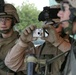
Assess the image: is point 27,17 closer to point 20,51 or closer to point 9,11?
point 9,11

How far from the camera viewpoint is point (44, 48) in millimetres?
2809

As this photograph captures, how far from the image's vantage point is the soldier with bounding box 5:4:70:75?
8.36 feet

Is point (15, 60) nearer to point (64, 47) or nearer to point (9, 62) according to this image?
point (9, 62)

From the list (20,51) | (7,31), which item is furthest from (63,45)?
(7,31)

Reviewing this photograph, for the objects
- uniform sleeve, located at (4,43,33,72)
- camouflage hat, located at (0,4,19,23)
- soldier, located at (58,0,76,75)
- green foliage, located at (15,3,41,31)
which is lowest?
green foliage, located at (15,3,41,31)

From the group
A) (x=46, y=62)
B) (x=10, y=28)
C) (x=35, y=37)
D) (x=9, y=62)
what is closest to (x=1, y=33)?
(x=10, y=28)

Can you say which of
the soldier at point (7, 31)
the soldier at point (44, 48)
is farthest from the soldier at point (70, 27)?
the soldier at point (7, 31)

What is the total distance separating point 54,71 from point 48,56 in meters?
0.16

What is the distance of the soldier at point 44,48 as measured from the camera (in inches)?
100

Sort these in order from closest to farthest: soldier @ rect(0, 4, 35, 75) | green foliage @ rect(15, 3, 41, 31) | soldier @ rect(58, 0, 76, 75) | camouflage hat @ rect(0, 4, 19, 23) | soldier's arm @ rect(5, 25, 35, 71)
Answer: soldier @ rect(58, 0, 76, 75)
soldier's arm @ rect(5, 25, 35, 71)
soldier @ rect(0, 4, 35, 75)
camouflage hat @ rect(0, 4, 19, 23)
green foliage @ rect(15, 3, 41, 31)

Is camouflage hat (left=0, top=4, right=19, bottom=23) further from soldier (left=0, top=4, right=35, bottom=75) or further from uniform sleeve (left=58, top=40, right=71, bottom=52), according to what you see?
uniform sleeve (left=58, top=40, right=71, bottom=52)

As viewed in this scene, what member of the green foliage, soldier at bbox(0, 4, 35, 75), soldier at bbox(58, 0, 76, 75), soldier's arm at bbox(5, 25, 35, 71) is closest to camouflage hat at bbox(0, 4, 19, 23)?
soldier at bbox(0, 4, 35, 75)

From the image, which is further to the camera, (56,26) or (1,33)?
(1,33)

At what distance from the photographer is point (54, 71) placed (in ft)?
8.69
